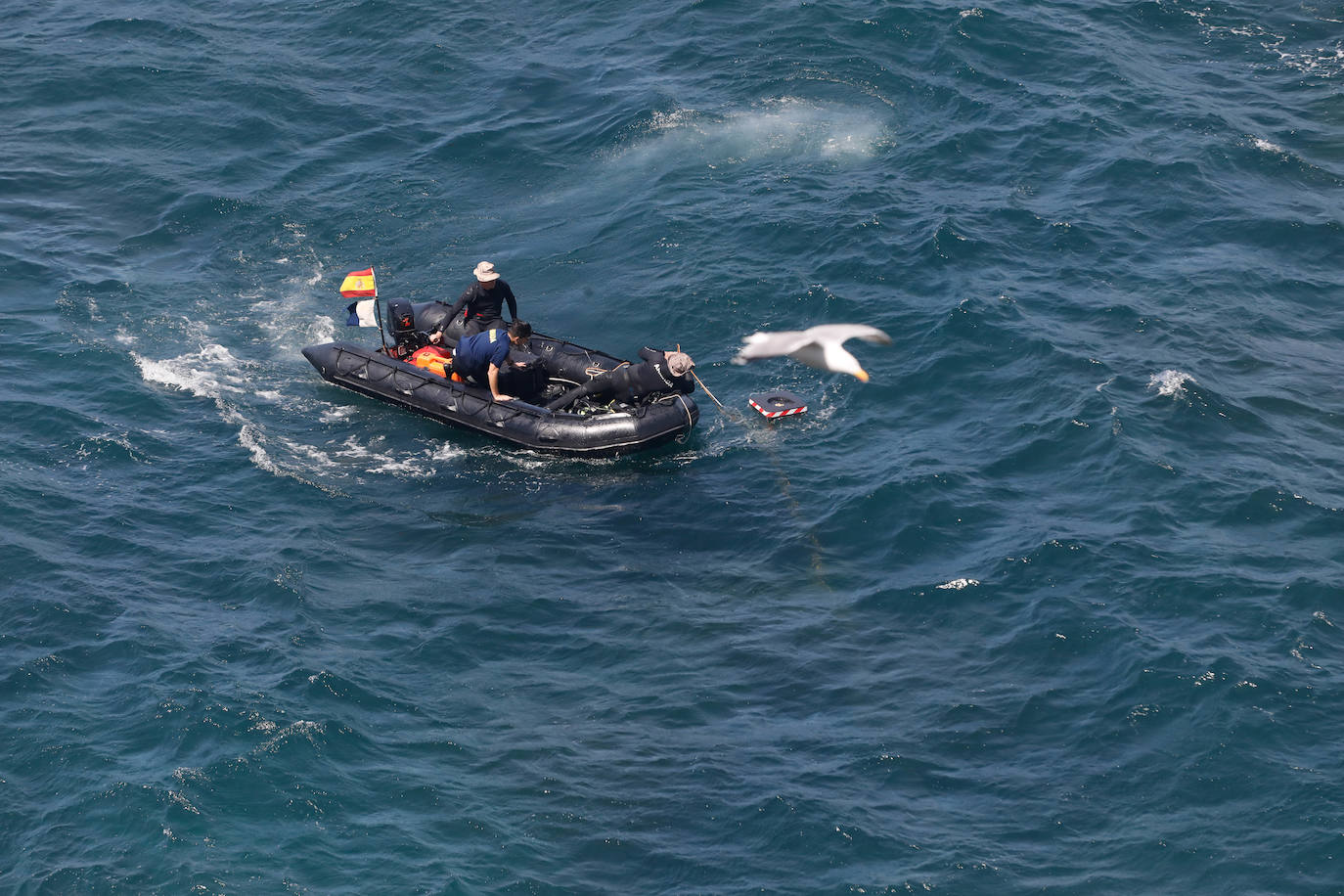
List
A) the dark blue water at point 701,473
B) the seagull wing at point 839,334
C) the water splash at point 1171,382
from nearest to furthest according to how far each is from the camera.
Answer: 1. the dark blue water at point 701,473
2. the seagull wing at point 839,334
3. the water splash at point 1171,382

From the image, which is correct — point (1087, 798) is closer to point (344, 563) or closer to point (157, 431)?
point (344, 563)

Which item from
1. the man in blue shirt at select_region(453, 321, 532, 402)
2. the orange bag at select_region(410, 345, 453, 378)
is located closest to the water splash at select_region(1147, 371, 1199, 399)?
the man in blue shirt at select_region(453, 321, 532, 402)

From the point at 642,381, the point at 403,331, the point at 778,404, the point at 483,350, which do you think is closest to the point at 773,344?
the point at 642,381

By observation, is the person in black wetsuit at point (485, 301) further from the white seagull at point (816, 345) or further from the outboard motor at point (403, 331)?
the white seagull at point (816, 345)

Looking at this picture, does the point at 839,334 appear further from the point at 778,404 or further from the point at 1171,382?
the point at 1171,382

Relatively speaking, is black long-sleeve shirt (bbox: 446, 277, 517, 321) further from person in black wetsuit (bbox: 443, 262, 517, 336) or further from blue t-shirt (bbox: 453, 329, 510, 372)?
blue t-shirt (bbox: 453, 329, 510, 372)

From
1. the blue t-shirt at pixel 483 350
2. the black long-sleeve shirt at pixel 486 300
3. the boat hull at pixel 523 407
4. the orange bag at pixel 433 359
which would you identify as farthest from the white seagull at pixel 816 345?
the orange bag at pixel 433 359

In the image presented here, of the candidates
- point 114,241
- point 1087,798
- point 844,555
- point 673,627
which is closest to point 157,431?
point 114,241
